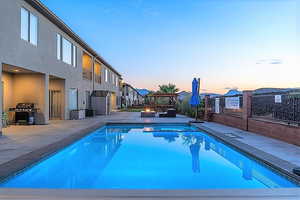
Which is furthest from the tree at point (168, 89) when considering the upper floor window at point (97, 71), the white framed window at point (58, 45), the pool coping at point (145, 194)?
the pool coping at point (145, 194)

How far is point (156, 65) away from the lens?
26.6 m

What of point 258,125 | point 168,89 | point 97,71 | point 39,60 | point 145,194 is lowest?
point 145,194

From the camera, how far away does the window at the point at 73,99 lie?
17.4 meters

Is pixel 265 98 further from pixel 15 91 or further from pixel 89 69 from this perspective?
pixel 89 69

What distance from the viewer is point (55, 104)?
54.2 feet

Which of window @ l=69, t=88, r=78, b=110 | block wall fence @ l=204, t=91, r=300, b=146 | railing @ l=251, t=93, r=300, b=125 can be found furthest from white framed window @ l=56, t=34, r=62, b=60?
railing @ l=251, t=93, r=300, b=125

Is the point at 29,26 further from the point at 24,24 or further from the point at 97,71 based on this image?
the point at 97,71

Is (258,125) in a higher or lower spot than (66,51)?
lower

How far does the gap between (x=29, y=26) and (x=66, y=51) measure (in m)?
5.03

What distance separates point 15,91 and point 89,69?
980 centimetres

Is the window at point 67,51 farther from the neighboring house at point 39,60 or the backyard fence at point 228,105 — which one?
the backyard fence at point 228,105

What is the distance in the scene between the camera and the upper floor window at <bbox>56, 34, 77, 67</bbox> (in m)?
14.7

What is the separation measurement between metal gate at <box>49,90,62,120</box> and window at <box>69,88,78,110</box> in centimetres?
99

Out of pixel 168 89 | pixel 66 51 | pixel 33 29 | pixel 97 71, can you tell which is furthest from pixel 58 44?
pixel 168 89
